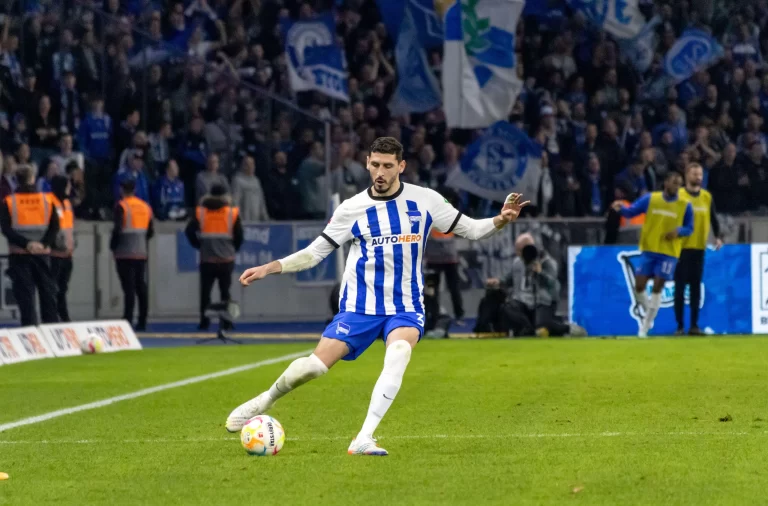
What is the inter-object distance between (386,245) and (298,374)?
877mm

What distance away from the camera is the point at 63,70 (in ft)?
74.3

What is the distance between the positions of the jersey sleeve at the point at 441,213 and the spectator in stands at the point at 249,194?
48.8 ft

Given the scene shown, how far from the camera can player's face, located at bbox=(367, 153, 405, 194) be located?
8180 millimetres

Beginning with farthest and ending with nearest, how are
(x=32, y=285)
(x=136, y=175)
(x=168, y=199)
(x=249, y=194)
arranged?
(x=249, y=194) → (x=168, y=199) → (x=136, y=175) → (x=32, y=285)

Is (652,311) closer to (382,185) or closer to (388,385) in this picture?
(382,185)

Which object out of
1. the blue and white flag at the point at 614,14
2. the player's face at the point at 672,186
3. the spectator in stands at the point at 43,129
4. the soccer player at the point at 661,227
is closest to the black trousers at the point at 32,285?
the spectator in stands at the point at 43,129

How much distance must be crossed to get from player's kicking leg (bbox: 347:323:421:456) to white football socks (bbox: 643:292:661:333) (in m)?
11.6

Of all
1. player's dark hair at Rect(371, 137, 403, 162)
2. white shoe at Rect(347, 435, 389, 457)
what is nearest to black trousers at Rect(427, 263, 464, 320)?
player's dark hair at Rect(371, 137, 403, 162)

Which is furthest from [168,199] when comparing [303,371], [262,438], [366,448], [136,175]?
[366,448]

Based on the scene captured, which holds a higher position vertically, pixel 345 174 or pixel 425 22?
pixel 425 22

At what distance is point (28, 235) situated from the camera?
19016 mm

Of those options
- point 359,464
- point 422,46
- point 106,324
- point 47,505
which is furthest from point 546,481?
point 422,46

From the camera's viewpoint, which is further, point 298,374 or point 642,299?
point 642,299

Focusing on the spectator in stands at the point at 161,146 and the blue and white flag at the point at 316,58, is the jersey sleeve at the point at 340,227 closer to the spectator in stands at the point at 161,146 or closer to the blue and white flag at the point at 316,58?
the spectator in stands at the point at 161,146
